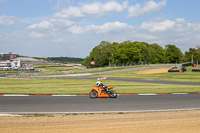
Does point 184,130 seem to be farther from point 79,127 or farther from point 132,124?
point 79,127

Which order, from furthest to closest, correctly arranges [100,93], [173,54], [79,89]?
1. [173,54]
2. [79,89]
3. [100,93]

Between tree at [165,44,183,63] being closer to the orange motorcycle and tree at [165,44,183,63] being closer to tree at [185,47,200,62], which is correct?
tree at [185,47,200,62]

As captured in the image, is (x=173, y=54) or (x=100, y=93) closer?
(x=100, y=93)

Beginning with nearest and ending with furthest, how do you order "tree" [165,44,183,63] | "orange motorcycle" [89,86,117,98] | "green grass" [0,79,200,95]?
"orange motorcycle" [89,86,117,98], "green grass" [0,79,200,95], "tree" [165,44,183,63]

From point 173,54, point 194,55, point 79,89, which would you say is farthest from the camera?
point 194,55

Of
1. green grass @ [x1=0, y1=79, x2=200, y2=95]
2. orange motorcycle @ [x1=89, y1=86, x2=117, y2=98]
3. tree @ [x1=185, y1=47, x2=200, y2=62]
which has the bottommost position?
green grass @ [x1=0, y1=79, x2=200, y2=95]

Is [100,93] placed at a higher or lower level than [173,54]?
lower

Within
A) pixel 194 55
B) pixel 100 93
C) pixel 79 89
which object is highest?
pixel 194 55

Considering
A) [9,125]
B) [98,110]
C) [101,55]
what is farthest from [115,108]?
[101,55]

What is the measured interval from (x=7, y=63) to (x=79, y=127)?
11681cm

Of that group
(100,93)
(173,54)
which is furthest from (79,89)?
(173,54)

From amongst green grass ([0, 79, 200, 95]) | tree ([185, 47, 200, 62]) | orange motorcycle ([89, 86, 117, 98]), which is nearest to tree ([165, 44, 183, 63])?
tree ([185, 47, 200, 62])

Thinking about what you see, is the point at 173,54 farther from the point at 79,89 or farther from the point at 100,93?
the point at 100,93

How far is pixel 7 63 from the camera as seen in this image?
373ft
